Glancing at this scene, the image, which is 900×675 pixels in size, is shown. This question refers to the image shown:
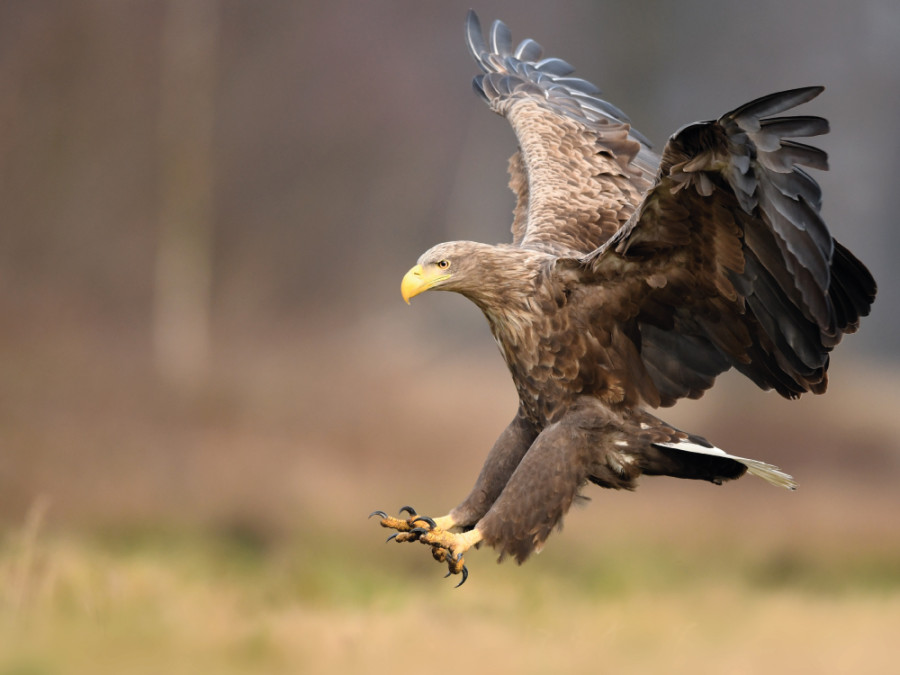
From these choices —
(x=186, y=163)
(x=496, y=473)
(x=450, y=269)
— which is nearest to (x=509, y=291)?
(x=450, y=269)

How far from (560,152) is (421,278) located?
5.09 ft

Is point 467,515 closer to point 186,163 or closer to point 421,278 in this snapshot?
point 421,278

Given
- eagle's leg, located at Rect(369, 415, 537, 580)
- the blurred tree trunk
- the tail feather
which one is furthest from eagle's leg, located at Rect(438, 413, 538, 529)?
the blurred tree trunk

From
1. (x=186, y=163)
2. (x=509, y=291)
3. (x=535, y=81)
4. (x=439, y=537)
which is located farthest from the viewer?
(x=186, y=163)

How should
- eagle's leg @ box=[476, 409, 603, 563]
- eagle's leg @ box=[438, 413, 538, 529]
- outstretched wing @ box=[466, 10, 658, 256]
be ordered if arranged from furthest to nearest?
outstretched wing @ box=[466, 10, 658, 256], eagle's leg @ box=[438, 413, 538, 529], eagle's leg @ box=[476, 409, 603, 563]

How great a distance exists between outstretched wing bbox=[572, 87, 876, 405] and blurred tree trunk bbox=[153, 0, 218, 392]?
5.54 metres

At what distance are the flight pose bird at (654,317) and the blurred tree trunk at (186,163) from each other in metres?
5.18

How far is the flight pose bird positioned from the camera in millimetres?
2984

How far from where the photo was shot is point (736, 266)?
3.26 metres

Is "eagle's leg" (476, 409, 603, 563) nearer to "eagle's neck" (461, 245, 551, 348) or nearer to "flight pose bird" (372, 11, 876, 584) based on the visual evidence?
"flight pose bird" (372, 11, 876, 584)

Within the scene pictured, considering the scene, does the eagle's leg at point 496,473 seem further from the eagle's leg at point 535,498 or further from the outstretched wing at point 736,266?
the outstretched wing at point 736,266

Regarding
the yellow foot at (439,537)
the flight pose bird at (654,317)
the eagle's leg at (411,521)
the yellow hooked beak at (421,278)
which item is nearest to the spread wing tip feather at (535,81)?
the flight pose bird at (654,317)

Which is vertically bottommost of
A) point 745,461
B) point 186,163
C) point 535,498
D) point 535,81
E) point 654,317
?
point 535,498

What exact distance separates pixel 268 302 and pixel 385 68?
7.47 ft
